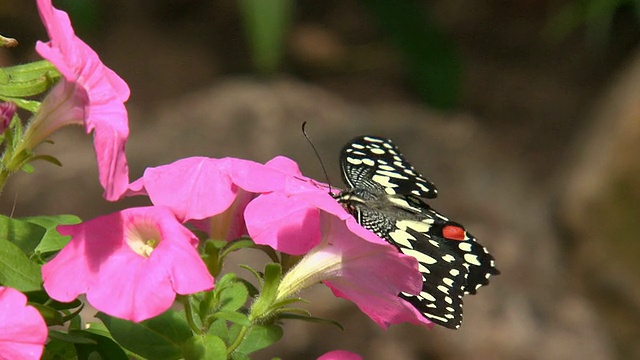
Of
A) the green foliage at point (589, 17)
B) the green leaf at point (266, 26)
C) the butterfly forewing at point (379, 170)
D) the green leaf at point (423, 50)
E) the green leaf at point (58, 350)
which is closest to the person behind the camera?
the green leaf at point (58, 350)

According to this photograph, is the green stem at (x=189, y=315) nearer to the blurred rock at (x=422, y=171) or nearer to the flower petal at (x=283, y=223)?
the flower petal at (x=283, y=223)

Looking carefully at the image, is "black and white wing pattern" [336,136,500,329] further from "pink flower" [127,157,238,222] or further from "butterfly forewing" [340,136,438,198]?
"pink flower" [127,157,238,222]

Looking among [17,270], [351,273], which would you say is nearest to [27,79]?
[17,270]

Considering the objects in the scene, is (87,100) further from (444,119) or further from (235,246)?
(444,119)

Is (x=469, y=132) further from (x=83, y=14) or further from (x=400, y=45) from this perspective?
(x=83, y=14)

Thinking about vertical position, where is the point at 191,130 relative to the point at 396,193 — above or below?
below

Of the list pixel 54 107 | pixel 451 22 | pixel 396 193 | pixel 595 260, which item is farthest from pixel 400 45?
pixel 54 107

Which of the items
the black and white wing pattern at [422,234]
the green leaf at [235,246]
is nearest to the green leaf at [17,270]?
the green leaf at [235,246]
